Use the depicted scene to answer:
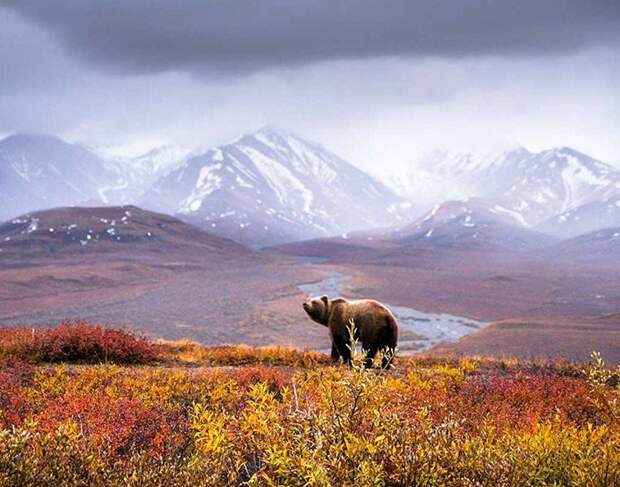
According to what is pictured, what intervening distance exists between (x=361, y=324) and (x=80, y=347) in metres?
7.09

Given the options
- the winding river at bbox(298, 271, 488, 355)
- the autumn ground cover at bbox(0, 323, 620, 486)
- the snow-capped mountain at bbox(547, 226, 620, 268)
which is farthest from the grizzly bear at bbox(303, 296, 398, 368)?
the snow-capped mountain at bbox(547, 226, 620, 268)

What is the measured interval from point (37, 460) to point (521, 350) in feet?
153

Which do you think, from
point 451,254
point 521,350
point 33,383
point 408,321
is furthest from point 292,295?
point 451,254

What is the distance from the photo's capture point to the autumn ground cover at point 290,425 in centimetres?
352

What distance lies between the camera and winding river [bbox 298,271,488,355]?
162ft

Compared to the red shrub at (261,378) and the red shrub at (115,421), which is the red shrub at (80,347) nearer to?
the red shrub at (261,378)

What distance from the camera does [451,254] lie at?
177750 mm

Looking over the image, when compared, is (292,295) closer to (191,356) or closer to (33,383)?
(191,356)

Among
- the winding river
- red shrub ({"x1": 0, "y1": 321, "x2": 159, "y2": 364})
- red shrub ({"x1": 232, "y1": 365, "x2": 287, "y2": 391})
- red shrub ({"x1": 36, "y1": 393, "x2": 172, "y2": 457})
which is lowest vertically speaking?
the winding river

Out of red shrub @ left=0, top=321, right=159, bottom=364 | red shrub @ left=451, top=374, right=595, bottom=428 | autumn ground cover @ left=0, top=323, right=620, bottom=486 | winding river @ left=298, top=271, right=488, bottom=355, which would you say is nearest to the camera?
A: autumn ground cover @ left=0, top=323, right=620, bottom=486

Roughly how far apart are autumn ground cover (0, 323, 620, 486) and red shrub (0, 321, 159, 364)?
1.9 inches

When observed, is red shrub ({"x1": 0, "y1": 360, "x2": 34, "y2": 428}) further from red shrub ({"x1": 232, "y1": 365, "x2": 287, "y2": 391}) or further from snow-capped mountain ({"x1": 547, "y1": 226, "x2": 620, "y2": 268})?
snow-capped mountain ({"x1": 547, "y1": 226, "x2": 620, "y2": 268})

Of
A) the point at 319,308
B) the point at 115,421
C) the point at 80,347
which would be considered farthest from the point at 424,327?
the point at 115,421

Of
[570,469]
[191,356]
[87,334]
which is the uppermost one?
[570,469]
